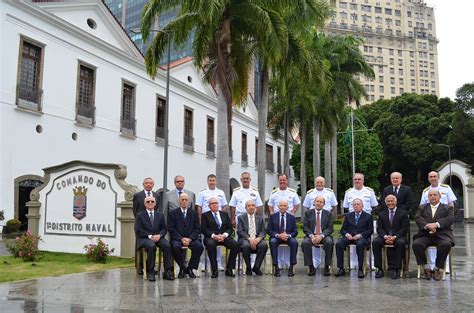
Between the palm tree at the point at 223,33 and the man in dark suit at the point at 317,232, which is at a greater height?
the palm tree at the point at 223,33

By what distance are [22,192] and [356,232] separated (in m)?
13.7

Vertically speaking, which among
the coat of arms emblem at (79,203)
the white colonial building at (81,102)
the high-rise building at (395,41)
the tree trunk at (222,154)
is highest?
the high-rise building at (395,41)

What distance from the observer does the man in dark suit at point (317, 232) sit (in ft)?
31.1

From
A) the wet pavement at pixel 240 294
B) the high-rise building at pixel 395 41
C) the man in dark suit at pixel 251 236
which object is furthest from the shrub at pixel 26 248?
the high-rise building at pixel 395 41

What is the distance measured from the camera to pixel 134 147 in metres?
25.8

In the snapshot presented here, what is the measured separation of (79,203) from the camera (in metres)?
12.3

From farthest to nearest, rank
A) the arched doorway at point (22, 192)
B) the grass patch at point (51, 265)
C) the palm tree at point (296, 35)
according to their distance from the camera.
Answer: the arched doorway at point (22, 192)
the palm tree at point (296, 35)
the grass patch at point (51, 265)

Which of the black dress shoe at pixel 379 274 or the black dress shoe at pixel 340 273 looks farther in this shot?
the black dress shoe at pixel 340 273

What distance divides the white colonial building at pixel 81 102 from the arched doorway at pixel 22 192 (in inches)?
1.5

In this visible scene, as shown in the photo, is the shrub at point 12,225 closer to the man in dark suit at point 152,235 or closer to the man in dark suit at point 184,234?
the man in dark suit at point 152,235

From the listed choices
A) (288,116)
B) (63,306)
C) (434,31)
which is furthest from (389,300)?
(434,31)

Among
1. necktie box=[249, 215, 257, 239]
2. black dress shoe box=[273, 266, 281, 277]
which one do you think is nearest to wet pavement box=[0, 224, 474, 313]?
black dress shoe box=[273, 266, 281, 277]

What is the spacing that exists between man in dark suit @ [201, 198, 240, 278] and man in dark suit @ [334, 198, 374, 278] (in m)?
1.98

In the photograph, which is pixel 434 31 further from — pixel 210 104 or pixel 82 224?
pixel 82 224
